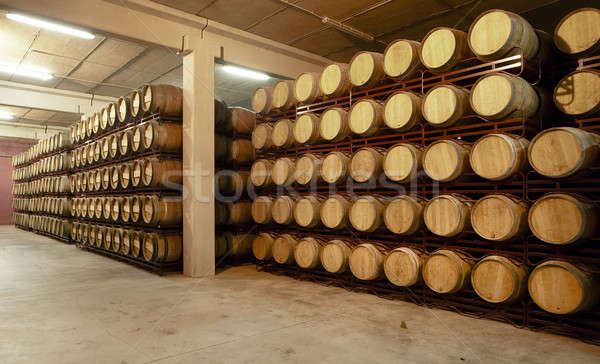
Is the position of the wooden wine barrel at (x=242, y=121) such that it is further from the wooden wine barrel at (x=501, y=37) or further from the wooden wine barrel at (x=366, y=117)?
the wooden wine barrel at (x=501, y=37)

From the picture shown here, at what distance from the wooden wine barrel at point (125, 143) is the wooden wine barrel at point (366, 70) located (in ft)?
15.8

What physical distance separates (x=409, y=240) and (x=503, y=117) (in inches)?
75.3

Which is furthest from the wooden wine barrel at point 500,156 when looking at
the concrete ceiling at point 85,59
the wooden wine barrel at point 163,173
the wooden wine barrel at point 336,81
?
the concrete ceiling at point 85,59

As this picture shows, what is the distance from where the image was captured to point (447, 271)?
4785 mm

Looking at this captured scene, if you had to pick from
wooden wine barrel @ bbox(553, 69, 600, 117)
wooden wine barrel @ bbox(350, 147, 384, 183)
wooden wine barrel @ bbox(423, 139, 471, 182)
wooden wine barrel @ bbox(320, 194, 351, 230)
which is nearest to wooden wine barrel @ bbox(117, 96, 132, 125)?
wooden wine barrel @ bbox(320, 194, 351, 230)

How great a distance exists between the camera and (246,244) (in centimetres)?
825

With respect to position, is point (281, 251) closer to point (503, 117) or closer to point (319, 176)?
point (319, 176)

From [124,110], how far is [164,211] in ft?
9.04

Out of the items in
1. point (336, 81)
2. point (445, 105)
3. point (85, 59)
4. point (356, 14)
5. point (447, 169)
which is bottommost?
point (447, 169)

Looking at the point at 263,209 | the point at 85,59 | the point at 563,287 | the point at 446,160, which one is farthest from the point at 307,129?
the point at 85,59

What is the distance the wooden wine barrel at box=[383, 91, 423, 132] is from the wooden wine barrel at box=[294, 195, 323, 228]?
174cm

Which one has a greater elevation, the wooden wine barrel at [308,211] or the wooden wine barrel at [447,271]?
the wooden wine barrel at [308,211]

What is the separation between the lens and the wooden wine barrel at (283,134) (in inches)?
285

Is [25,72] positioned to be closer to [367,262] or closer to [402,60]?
[402,60]
